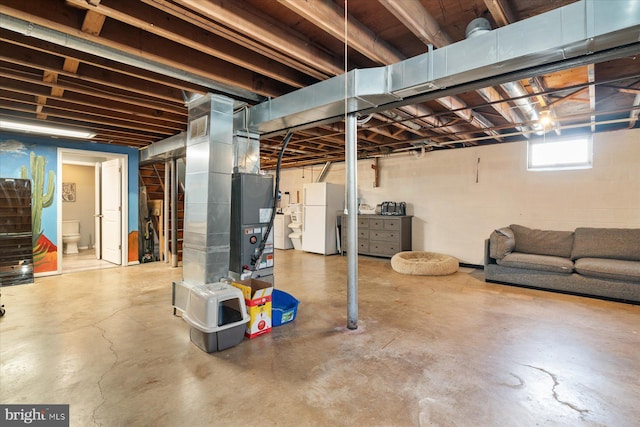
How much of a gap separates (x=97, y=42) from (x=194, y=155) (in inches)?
48.4

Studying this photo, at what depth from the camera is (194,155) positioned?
3.26 m

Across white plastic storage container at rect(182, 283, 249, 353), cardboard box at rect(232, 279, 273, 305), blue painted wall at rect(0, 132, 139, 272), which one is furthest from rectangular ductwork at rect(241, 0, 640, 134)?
blue painted wall at rect(0, 132, 139, 272)

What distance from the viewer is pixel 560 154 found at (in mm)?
5090

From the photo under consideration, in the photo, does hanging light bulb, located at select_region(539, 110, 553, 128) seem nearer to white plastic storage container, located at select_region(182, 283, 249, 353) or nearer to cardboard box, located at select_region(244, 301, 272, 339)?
cardboard box, located at select_region(244, 301, 272, 339)

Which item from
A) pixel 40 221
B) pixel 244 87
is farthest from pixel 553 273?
pixel 40 221

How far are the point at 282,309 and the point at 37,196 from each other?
489cm

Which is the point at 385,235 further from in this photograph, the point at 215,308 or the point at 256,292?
the point at 215,308

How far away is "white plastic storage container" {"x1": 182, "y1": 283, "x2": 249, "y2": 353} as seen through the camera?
2484mm

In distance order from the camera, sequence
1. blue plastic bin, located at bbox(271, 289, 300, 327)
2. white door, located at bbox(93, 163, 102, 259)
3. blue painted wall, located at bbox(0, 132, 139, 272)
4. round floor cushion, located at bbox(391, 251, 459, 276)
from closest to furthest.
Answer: blue plastic bin, located at bbox(271, 289, 300, 327) → blue painted wall, located at bbox(0, 132, 139, 272) → round floor cushion, located at bbox(391, 251, 459, 276) → white door, located at bbox(93, 163, 102, 259)

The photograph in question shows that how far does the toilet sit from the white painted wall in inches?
277

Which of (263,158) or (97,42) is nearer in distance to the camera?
(97,42)

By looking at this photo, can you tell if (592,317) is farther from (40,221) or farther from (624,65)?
(40,221)

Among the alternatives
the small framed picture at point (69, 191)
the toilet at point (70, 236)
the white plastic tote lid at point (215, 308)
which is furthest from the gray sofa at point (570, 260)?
the small framed picture at point (69, 191)

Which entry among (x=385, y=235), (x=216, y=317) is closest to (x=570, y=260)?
(x=385, y=235)
